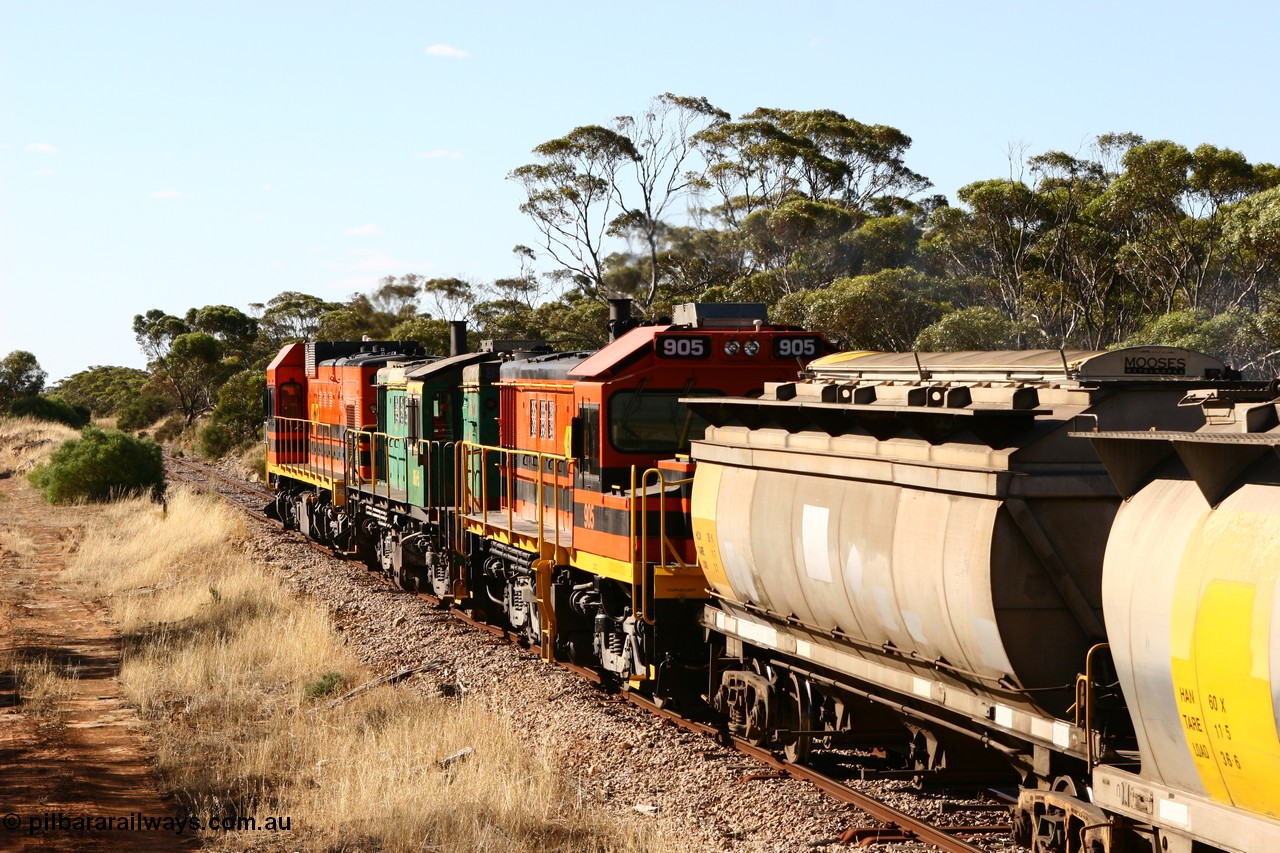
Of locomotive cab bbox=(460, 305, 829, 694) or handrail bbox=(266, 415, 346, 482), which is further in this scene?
handrail bbox=(266, 415, 346, 482)

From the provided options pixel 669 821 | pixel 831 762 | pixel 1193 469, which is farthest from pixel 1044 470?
pixel 831 762

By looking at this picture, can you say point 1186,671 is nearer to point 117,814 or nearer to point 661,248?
point 117,814

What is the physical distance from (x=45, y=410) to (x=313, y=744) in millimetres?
77283

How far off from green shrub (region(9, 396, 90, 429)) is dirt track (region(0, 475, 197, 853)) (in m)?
62.8

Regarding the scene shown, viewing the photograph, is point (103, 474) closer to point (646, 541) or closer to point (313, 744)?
point (313, 744)

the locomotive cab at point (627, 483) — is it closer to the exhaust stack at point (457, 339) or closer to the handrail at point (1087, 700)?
the handrail at point (1087, 700)

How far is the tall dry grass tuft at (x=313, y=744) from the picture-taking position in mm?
10477

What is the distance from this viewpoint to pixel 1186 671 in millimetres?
6730

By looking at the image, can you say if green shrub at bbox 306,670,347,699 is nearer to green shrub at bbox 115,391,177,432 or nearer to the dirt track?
the dirt track

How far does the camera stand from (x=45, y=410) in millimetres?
83188

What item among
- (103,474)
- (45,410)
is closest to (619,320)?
(103,474)

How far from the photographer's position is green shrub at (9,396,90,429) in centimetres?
8219

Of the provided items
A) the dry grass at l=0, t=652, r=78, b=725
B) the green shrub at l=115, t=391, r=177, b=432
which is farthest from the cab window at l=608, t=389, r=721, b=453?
the green shrub at l=115, t=391, r=177, b=432

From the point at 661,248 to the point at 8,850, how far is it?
52.5 metres
